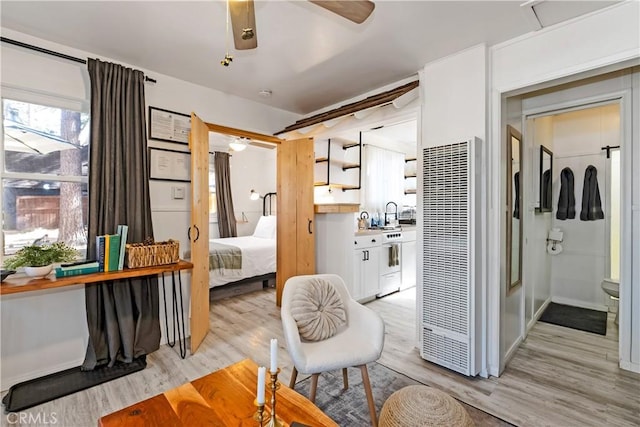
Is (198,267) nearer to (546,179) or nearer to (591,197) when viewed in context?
(546,179)

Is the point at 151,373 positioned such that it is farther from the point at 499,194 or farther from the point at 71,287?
the point at 499,194

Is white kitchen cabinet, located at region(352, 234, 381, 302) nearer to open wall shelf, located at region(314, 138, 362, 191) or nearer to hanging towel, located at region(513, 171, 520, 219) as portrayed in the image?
open wall shelf, located at region(314, 138, 362, 191)

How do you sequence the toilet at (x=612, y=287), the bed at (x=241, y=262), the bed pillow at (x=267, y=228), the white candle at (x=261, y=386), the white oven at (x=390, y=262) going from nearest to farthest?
the white candle at (x=261, y=386) < the toilet at (x=612, y=287) < the bed at (x=241, y=262) < the white oven at (x=390, y=262) < the bed pillow at (x=267, y=228)

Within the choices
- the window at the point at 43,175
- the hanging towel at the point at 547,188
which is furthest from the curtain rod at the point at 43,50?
the hanging towel at the point at 547,188

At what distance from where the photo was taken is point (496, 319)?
2.36 metres

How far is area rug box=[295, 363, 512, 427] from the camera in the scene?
6.00ft

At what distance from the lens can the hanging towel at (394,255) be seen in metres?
4.38

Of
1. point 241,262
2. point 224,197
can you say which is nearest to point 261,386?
point 241,262

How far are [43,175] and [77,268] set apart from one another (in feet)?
2.85

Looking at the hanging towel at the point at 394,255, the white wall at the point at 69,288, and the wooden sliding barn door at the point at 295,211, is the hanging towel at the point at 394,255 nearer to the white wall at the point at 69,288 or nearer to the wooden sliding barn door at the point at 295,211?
the wooden sliding barn door at the point at 295,211

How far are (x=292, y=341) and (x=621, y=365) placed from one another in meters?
2.74

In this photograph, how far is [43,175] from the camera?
94.0 inches

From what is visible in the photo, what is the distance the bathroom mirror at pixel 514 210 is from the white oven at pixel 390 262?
173cm

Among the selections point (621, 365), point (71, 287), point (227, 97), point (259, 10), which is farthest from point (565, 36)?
point (71, 287)
